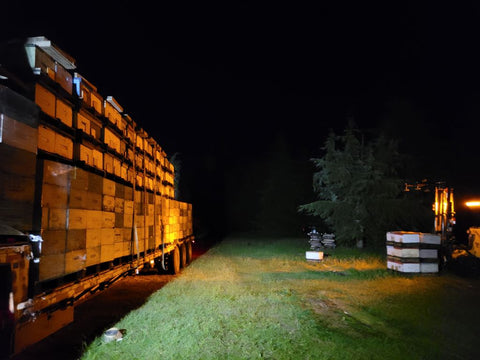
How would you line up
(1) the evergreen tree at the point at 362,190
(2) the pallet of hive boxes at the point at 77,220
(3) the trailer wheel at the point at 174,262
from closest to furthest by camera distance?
(2) the pallet of hive boxes at the point at 77,220, (3) the trailer wheel at the point at 174,262, (1) the evergreen tree at the point at 362,190

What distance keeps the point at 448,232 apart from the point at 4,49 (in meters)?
15.5

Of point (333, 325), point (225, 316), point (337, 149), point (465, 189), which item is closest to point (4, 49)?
point (225, 316)

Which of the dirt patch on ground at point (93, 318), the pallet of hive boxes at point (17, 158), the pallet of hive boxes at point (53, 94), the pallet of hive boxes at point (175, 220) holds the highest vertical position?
the pallet of hive boxes at point (53, 94)

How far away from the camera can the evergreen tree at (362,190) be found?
21.3m

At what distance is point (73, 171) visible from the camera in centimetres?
475

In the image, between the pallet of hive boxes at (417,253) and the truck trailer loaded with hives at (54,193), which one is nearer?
the truck trailer loaded with hives at (54,193)

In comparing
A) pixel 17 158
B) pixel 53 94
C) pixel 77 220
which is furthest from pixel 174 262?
pixel 17 158

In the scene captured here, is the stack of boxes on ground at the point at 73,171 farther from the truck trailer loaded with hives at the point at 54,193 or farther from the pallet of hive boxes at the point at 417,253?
the pallet of hive boxes at the point at 417,253

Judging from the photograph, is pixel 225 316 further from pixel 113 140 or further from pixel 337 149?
pixel 337 149

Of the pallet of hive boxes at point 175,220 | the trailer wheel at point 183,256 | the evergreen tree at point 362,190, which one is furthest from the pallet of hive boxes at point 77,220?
the evergreen tree at point 362,190

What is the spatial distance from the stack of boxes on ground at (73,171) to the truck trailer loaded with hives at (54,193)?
0.04 ft

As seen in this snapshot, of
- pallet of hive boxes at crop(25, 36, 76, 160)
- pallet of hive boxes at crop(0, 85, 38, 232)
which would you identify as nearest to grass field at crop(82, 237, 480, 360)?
pallet of hive boxes at crop(0, 85, 38, 232)

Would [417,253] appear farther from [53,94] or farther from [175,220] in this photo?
[53,94]

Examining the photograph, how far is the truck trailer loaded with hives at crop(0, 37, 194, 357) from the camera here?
11.6 feet
